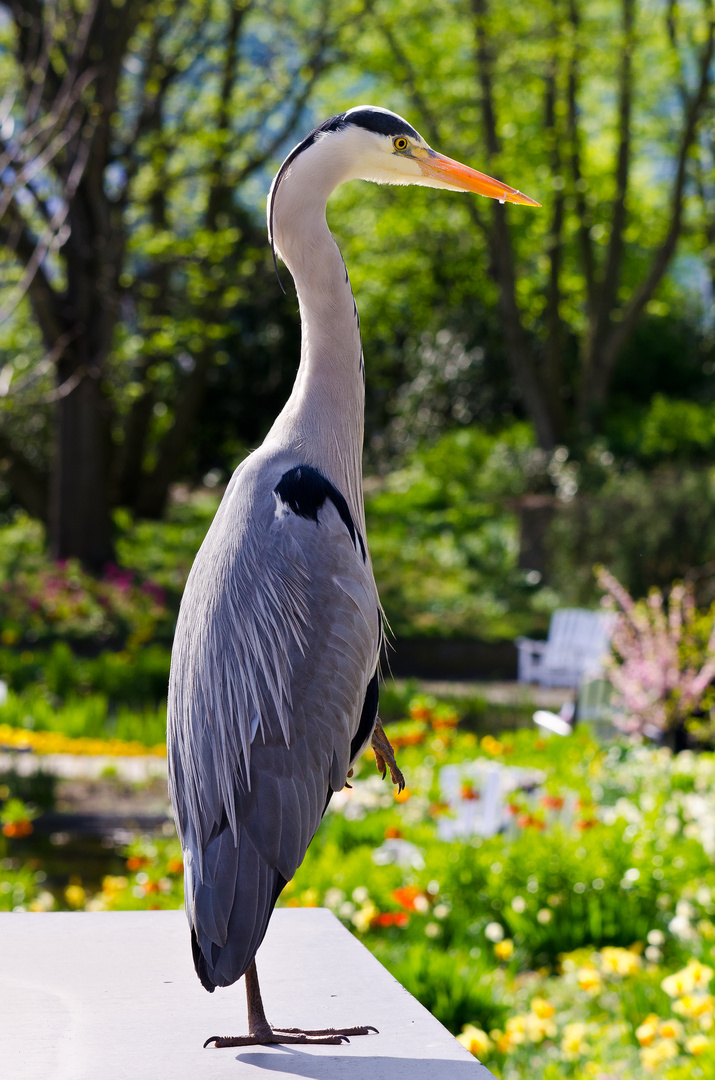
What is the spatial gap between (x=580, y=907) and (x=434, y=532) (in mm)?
10934

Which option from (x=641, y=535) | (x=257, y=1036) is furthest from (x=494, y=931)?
(x=641, y=535)

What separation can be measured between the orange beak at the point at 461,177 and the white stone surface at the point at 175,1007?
146 centimetres

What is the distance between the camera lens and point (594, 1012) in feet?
11.2

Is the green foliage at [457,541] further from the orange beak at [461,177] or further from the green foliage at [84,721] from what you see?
the orange beak at [461,177]

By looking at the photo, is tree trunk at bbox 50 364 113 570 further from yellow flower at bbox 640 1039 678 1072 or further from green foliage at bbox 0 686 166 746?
yellow flower at bbox 640 1039 678 1072

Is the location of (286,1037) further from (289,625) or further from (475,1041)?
(475,1041)

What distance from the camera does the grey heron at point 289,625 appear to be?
1.63 m

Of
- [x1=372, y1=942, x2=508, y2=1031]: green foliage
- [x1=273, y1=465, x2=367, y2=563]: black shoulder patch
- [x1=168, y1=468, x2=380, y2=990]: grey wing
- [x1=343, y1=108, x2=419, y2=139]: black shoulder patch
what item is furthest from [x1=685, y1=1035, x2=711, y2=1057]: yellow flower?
[x1=343, y1=108, x2=419, y2=139]: black shoulder patch

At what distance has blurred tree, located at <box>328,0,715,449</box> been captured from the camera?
12914mm

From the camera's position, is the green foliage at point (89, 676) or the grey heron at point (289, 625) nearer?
the grey heron at point (289, 625)

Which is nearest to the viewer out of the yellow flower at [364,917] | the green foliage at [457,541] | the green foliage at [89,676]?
the yellow flower at [364,917]

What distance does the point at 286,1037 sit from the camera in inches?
70.4

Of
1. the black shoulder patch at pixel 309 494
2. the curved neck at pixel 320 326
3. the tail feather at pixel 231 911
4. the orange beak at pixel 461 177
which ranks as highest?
the orange beak at pixel 461 177

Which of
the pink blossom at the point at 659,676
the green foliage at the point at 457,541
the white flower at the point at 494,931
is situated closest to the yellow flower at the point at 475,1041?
the white flower at the point at 494,931
